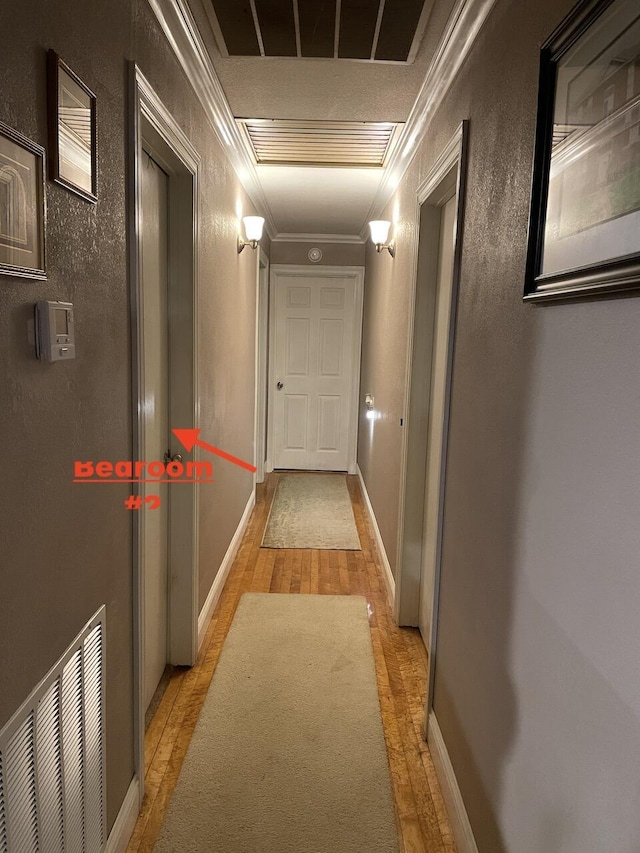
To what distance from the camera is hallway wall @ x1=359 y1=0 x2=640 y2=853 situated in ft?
2.89

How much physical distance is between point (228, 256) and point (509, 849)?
2841 millimetres

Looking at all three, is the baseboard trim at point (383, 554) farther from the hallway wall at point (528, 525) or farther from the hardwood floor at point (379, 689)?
the hallway wall at point (528, 525)

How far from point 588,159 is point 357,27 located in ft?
4.15

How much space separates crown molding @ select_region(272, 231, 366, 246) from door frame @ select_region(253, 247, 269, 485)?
355mm

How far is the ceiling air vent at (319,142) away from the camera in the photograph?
288cm

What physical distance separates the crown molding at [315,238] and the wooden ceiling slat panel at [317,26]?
367 centimetres

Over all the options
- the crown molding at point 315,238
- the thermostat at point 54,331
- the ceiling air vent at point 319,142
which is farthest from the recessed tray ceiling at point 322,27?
the crown molding at point 315,238

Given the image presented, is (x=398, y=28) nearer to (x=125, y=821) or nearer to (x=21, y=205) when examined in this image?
(x=21, y=205)

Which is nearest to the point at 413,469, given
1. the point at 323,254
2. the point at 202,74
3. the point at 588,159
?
the point at 202,74

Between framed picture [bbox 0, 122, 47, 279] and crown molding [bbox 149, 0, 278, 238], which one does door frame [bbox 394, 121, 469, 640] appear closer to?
crown molding [bbox 149, 0, 278, 238]

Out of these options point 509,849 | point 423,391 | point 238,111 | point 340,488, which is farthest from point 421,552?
point 340,488

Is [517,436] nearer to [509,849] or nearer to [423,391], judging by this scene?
[509,849]

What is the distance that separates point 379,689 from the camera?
98.4 inches

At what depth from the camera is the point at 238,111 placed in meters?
2.67
